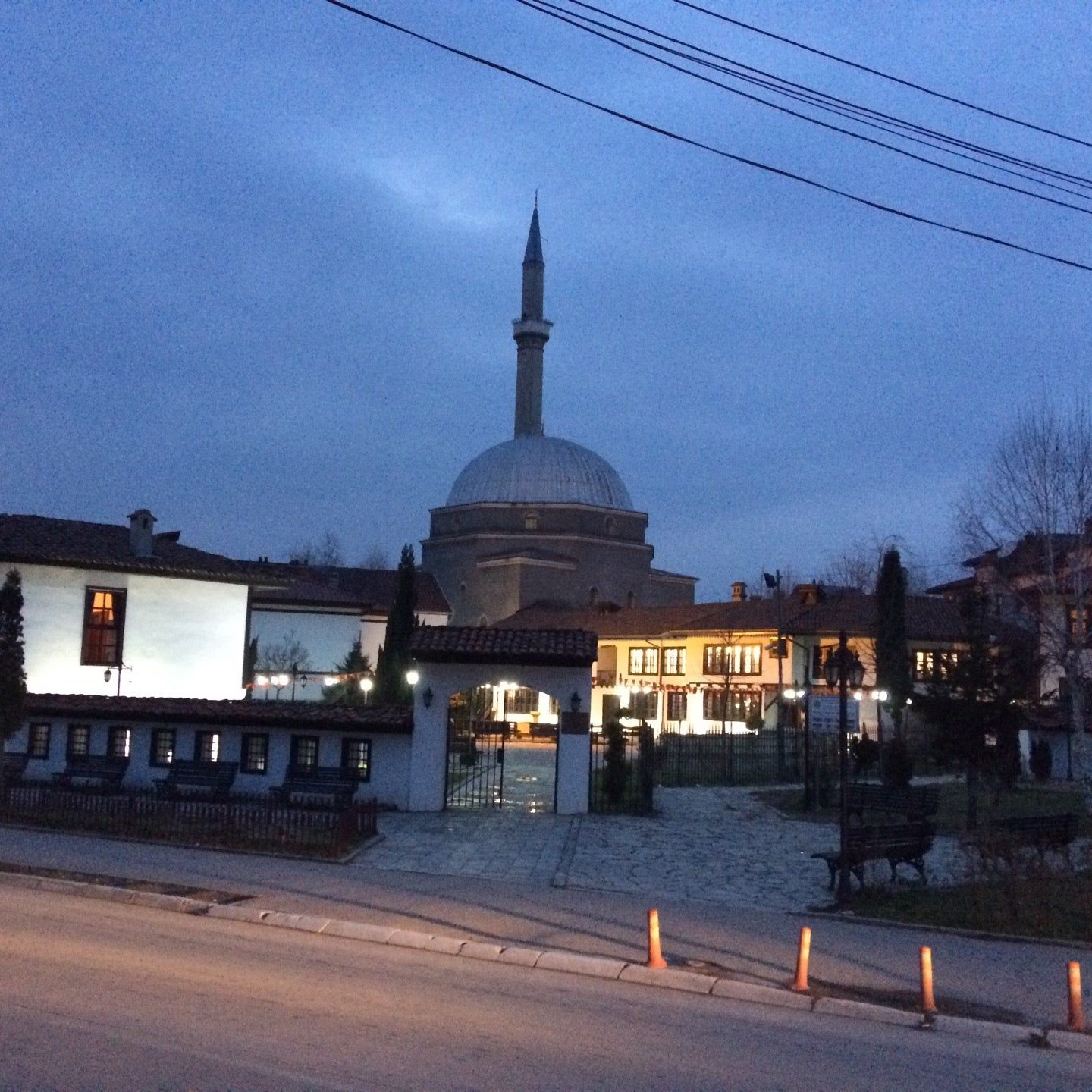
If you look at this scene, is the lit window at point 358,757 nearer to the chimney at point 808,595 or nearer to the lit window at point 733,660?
the lit window at point 733,660

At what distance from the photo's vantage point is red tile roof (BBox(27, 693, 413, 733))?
23.2m

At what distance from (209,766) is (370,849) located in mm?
7001

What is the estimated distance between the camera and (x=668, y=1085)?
7.53 metres

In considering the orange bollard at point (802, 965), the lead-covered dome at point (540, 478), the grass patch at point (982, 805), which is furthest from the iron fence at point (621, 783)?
the lead-covered dome at point (540, 478)

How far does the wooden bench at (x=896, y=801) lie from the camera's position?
21.0 meters

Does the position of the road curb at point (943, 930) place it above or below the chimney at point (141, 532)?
below

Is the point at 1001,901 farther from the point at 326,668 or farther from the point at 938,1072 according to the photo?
the point at 326,668

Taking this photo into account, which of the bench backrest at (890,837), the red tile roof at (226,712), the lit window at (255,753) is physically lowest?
the bench backrest at (890,837)

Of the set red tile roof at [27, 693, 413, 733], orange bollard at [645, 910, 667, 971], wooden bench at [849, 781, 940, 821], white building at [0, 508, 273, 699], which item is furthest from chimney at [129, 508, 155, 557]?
orange bollard at [645, 910, 667, 971]

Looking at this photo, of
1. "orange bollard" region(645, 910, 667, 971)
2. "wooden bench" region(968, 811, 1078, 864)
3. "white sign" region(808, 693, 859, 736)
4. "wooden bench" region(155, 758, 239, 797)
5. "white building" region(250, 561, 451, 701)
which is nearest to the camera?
"orange bollard" region(645, 910, 667, 971)

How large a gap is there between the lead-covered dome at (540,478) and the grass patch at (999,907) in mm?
59761

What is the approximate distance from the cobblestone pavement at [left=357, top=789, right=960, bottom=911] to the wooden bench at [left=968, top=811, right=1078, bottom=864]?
41.9 inches

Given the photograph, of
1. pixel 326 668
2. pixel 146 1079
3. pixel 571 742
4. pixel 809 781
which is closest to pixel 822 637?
pixel 326 668

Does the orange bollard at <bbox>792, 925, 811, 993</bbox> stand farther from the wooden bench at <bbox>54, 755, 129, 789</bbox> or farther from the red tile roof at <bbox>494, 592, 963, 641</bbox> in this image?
the red tile roof at <bbox>494, 592, 963, 641</bbox>
